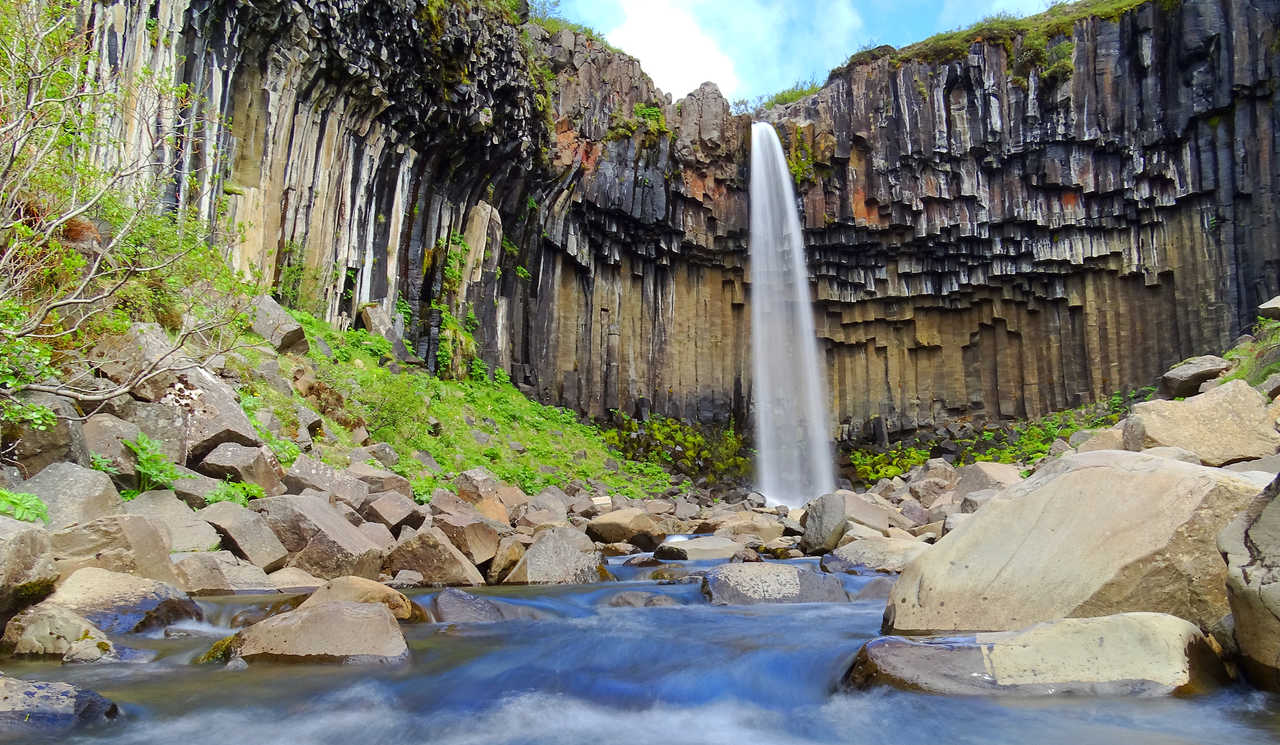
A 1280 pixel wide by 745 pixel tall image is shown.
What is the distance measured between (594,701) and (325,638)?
1.77 meters

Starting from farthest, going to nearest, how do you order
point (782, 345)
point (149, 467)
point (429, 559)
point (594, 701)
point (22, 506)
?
1. point (782, 345)
2. point (429, 559)
3. point (149, 467)
4. point (22, 506)
5. point (594, 701)

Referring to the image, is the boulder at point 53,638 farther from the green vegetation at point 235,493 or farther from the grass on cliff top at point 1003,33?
the grass on cliff top at point 1003,33

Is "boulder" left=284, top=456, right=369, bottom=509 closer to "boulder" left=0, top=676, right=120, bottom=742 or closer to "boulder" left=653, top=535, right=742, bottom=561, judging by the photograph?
"boulder" left=653, top=535, right=742, bottom=561

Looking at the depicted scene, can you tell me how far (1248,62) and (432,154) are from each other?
78.7 ft

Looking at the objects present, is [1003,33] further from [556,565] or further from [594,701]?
[594,701]

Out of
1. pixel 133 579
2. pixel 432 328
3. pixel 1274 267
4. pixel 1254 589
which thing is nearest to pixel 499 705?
pixel 133 579

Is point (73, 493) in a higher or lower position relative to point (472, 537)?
higher

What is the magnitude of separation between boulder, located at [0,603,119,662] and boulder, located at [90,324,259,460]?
12.5 ft

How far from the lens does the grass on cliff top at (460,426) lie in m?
14.2

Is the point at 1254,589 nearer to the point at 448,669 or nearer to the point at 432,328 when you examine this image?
the point at 448,669

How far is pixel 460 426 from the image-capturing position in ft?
58.3

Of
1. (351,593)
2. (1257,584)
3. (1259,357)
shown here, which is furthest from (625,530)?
(1259,357)

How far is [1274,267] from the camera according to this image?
23234mm

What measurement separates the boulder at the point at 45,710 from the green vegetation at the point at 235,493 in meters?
4.32
